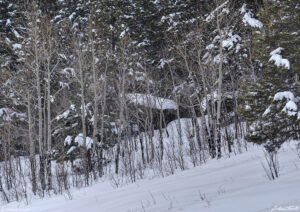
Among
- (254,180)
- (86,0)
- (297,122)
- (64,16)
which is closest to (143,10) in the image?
(86,0)

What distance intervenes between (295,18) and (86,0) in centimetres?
2031

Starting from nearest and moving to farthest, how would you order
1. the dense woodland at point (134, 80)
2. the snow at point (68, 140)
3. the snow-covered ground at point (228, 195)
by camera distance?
the snow-covered ground at point (228, 195) < the dense woodland at point (134, 80) < the snow at point (68, 140)

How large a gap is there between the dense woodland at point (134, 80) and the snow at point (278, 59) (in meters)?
0.03

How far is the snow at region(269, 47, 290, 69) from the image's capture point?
8.28 metres

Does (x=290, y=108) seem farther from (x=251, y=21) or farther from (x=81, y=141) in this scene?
(x=81, y=141)

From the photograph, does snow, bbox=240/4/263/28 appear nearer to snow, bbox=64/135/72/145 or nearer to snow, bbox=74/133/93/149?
snow, bbox=74/133/93/149

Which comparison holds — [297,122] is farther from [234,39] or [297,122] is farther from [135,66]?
[135,66]

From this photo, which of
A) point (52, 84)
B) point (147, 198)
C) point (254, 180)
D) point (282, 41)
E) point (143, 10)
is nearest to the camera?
point (254, 180)

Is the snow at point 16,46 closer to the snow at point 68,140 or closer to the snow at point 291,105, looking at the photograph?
the snow at point 68,140

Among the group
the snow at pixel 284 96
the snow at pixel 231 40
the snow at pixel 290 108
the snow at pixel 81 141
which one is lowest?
the snow at pixel 81 141

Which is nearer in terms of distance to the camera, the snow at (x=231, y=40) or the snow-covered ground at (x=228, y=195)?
the snow-covered ground at (x=228, y=195)

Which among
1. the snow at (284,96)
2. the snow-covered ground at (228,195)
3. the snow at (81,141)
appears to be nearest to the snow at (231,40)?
the snow at (284,96)

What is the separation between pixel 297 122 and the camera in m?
8.07

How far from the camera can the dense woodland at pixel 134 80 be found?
930 centimetres
